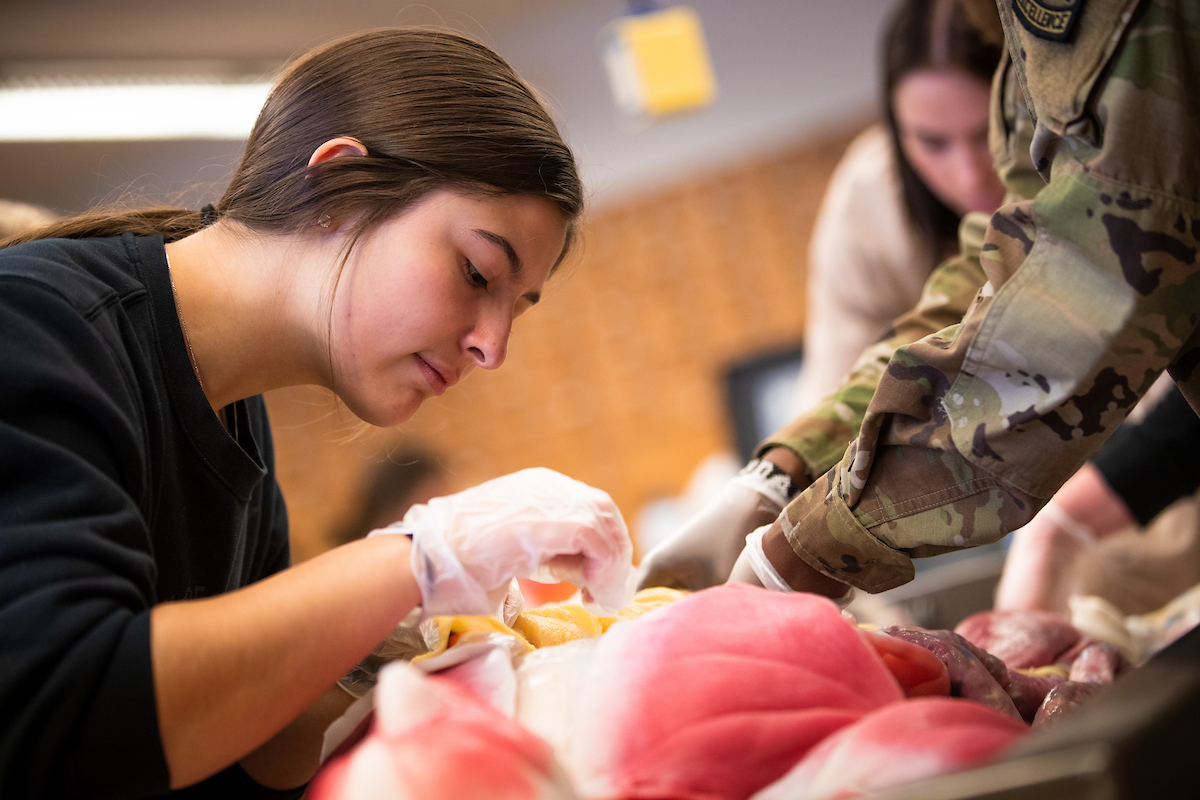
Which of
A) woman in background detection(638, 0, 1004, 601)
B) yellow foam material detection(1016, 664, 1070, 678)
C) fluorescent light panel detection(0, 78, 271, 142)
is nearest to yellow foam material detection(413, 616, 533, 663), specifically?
woman in background detection(638, 0, 1004, 601)

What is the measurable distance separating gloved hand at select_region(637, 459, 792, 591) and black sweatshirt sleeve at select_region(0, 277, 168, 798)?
26.4 inches

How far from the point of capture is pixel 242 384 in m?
1.06

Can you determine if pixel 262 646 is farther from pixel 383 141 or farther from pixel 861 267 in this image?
pixel 861 267

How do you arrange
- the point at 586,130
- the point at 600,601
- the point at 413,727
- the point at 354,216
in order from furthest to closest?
the point at 586,130 < the point at 354,216 < the point at 600,601 < the point at 413,727

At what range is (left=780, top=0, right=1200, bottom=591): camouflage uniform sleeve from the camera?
2.41 feet

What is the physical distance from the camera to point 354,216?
1.00 m

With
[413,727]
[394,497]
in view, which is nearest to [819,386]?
[394,497]

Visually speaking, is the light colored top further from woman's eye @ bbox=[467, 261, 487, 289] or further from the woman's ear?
the woman's ear

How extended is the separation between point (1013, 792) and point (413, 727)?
35 centimetres

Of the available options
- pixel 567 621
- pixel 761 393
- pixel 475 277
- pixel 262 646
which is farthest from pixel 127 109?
pixel 262 646

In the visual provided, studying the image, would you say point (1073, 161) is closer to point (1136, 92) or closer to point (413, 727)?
point (1136, 92)

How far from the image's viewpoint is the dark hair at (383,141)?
993mm

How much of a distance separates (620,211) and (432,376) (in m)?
4.09

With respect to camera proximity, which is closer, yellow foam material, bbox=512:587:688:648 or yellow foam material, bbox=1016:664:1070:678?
yellow foam material, bbox=512:587:688:648
